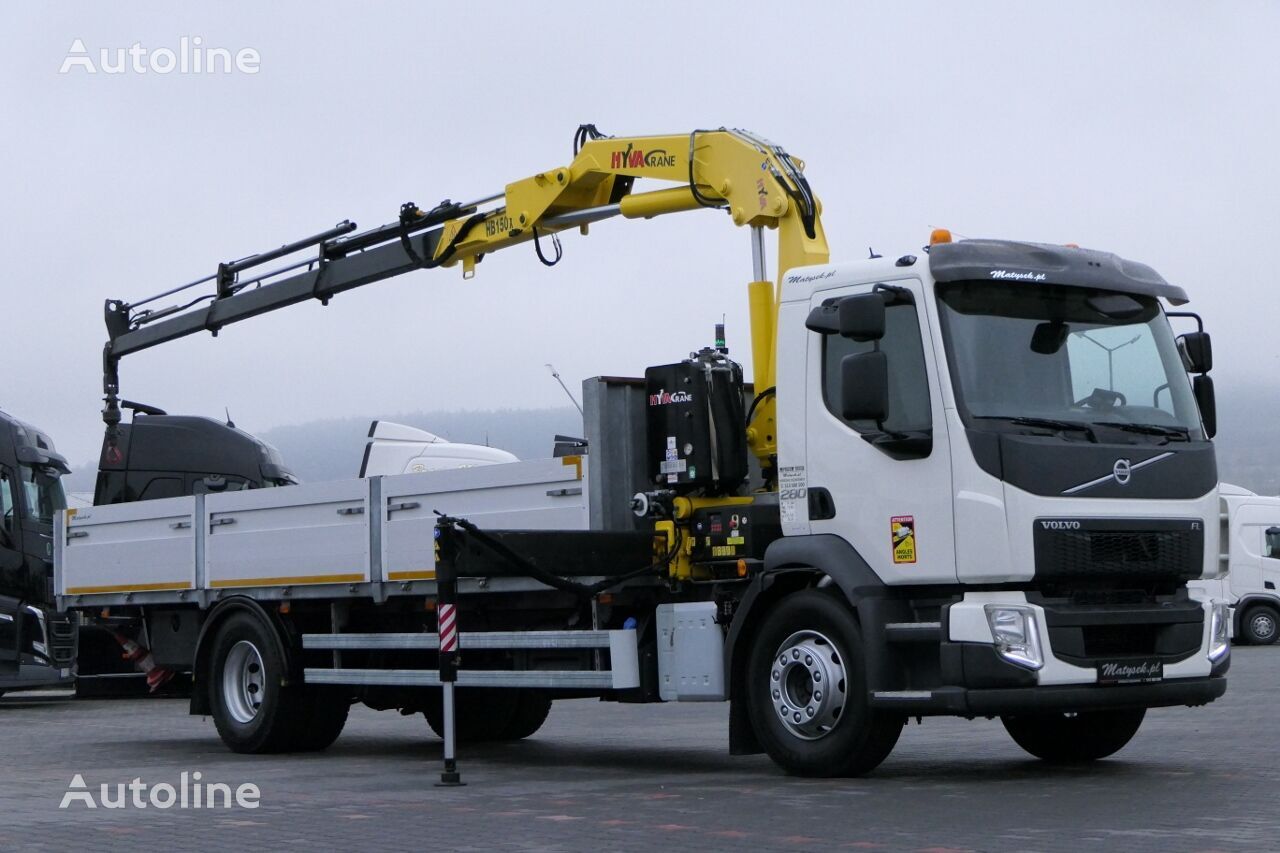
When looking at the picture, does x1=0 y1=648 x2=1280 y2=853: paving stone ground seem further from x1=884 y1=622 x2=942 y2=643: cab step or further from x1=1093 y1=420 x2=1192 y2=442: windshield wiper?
x1=1093 y1=420 x2=1192 y2=442: windshield wiper

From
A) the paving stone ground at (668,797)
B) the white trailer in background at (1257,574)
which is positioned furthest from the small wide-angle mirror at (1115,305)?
the white trailer in background at (1257,574)

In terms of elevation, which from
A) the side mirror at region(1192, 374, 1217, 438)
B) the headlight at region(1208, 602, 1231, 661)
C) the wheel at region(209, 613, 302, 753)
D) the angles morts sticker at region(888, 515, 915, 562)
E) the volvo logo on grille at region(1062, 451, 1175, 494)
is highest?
the side mirror at region(1192, 374, 1217, 438)

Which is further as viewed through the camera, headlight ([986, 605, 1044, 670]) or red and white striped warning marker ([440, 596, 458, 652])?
red and white striped warning marker ([440, 596, 458, 652])

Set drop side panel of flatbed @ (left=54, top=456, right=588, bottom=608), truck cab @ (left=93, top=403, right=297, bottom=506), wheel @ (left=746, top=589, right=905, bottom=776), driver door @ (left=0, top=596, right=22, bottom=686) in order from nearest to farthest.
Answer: wheel @ (left=746, top=589, right=905, bottom=776) < drop side panel of flatbed @ (left=54, top=456, right=588, bottom=608) < driver door @ (left=0, top=596, right=22, bottom=686) < truck cab @ (left=93, top=403, right=297, bottom=506)

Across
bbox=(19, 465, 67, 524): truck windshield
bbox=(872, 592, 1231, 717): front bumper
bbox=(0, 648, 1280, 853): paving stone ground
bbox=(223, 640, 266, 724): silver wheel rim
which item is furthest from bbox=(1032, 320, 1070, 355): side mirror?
bbox=(19, 465, 67, 524): truck windshield

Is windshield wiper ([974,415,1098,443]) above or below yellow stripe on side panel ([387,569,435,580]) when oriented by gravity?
above

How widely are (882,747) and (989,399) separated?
206cm

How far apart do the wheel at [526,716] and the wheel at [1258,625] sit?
21.9 metres

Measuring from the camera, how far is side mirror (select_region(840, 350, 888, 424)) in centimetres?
986

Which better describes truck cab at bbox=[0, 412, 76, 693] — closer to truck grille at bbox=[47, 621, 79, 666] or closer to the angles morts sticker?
truck grille at bbox=[47, 621, 79, 666]

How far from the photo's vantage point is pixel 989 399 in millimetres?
9977

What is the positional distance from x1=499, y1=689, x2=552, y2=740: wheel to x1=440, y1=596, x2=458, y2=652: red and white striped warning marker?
11.4 feet

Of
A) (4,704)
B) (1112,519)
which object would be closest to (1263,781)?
(1112,519)

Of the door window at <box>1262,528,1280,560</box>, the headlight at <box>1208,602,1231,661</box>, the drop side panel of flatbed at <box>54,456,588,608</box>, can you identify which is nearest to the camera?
the headlight at <box>1208,602,1231,661</box>
